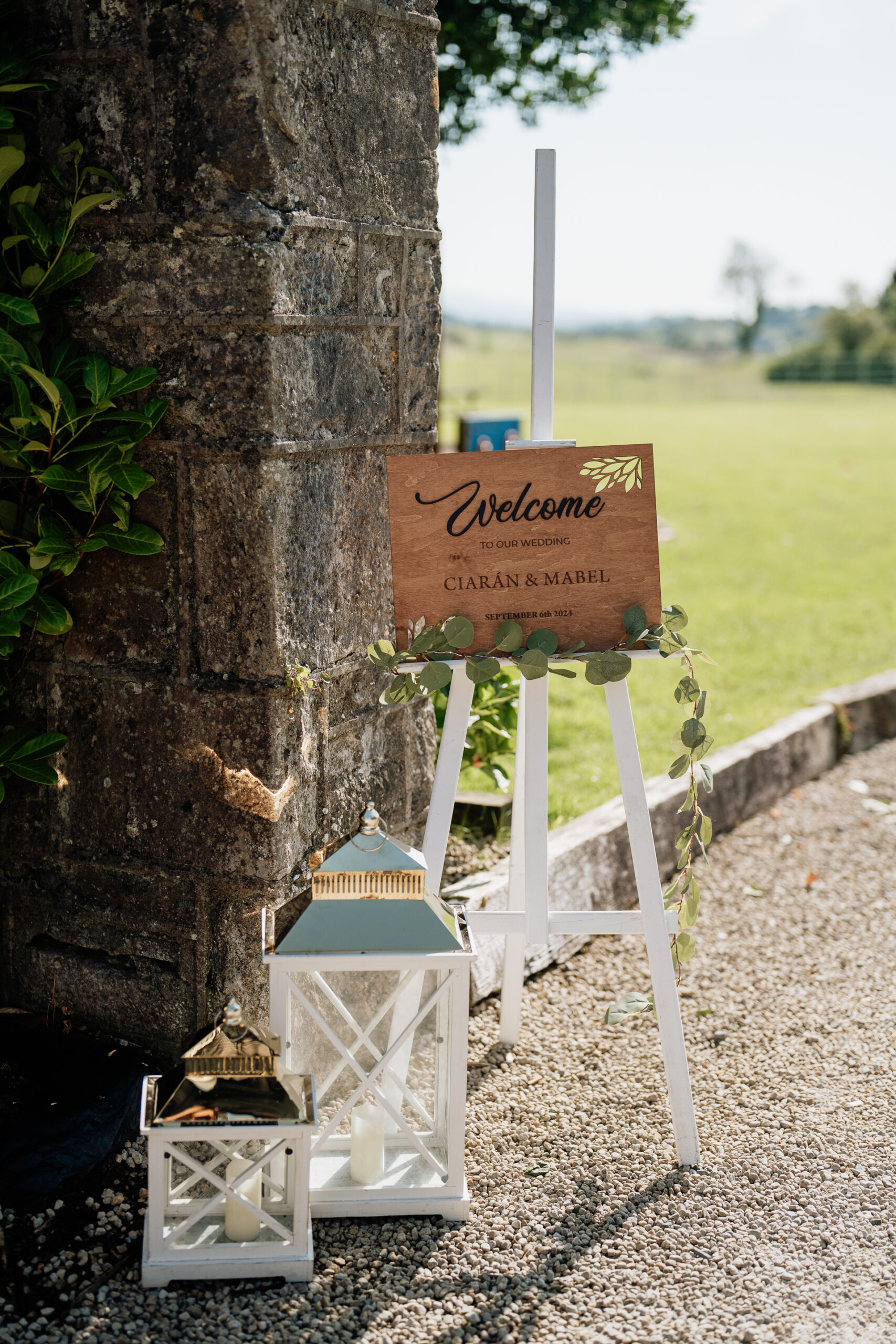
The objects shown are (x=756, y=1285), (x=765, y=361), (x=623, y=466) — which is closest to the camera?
(x=756, y=1285)

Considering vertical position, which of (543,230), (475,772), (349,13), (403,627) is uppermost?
(349,13)

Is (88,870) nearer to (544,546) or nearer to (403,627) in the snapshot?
(403,627)

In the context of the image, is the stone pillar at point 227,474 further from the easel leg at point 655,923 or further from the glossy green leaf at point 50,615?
the easel leg at point 655,923

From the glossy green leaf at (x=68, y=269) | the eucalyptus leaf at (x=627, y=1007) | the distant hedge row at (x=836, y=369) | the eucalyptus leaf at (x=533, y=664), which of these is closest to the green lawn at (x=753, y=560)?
the eucalyptus leaf at (x=627, y=1007)

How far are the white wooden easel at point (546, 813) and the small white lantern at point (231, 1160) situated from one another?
19.1 inches

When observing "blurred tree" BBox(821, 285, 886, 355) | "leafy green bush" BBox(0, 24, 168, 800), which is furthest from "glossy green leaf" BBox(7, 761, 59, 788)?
"blurred tree" BBox(821, 285, 886, 355)

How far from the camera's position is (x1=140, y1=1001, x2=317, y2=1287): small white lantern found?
1.89m

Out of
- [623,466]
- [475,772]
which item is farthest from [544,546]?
[475,772]

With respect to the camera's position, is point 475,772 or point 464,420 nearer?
point 475,772

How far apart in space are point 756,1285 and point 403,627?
51.0 inches

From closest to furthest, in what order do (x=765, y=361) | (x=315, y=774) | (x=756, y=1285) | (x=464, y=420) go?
(x=756, y=1285) < (x=315, y=774) < (x=464, y=420) < (x=765, y=361)

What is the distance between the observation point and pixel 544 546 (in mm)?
2188

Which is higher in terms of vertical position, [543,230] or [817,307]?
[817,307]

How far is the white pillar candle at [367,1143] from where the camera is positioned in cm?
214
